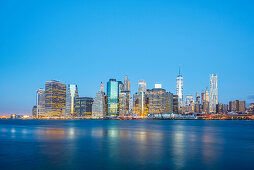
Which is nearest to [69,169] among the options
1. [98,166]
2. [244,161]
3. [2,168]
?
[98,166]

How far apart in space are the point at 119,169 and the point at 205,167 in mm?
9449

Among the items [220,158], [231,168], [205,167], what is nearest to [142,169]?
[205,167]

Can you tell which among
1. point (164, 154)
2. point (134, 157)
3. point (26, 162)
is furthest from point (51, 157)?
point (164, 154)

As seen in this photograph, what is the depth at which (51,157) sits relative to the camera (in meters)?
33.2

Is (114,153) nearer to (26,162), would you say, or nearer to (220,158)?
(26,162)

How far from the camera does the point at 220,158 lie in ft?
109

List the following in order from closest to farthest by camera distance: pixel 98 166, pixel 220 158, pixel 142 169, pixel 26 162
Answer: pixel 142 169 → pixel 98 166 → pixel 26 162 → pixel 220 158

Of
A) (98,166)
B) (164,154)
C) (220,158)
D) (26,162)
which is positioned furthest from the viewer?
(164,154)

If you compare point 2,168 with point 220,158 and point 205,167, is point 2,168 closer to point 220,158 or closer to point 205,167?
point 205,167

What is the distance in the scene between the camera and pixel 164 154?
119 feet

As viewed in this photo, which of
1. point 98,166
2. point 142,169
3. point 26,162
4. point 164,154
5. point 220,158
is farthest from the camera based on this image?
point 164,154

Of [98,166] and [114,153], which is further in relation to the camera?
[114,153]

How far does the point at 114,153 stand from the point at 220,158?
47.9 feet

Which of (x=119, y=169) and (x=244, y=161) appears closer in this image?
(x=119, y=169)
